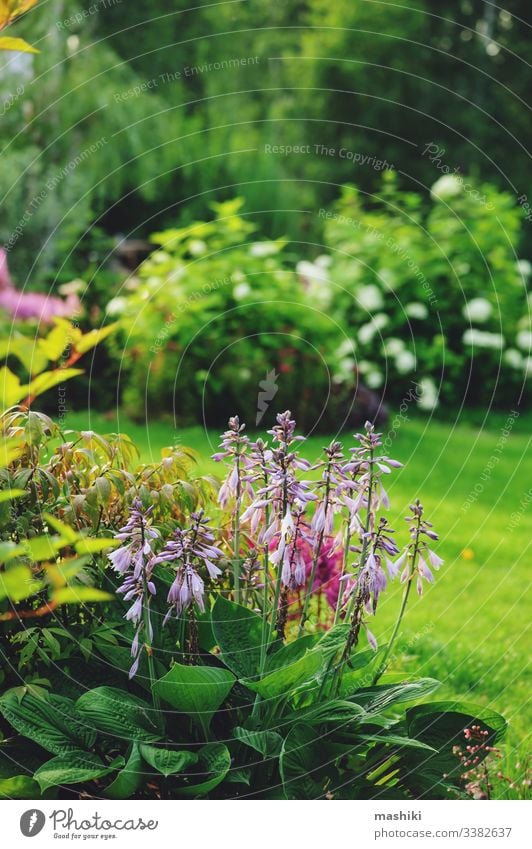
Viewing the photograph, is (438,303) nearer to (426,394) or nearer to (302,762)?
(426,394)

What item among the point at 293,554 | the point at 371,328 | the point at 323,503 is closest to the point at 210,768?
the point at 293,554

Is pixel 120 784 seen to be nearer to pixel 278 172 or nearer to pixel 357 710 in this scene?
pixel 357 710

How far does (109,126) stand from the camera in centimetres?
986

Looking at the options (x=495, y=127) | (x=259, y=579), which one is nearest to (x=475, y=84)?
(x=495, y=127)

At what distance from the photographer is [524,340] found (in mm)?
7840

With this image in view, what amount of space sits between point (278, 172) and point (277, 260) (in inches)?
233

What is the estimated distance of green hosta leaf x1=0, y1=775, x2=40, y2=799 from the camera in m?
2.04

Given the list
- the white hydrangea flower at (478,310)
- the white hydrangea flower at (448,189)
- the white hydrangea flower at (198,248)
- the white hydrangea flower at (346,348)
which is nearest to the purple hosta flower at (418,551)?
the white hydrangea flower at (346,348)

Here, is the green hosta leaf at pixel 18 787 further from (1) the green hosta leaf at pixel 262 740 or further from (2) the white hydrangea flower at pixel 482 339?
(2) the white hydrangea flower at pixel 482 339

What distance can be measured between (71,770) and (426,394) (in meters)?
5.95

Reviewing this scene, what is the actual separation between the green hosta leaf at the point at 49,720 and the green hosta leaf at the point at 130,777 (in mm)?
126

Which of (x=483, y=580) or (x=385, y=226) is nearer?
(x=483, y=580)

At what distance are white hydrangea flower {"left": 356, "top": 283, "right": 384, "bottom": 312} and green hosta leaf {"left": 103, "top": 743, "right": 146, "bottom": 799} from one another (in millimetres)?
5925
